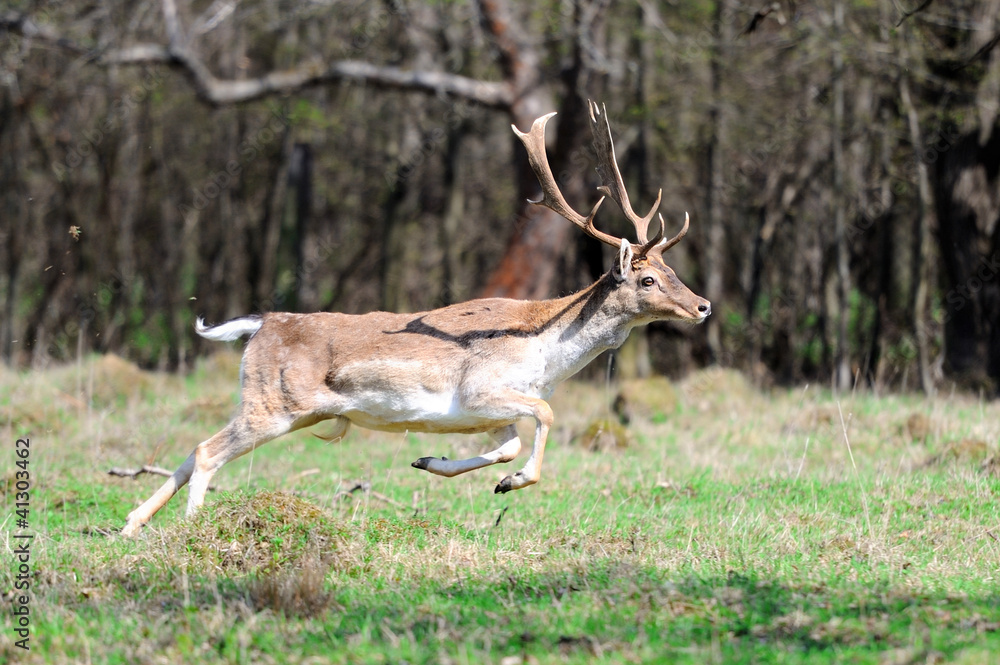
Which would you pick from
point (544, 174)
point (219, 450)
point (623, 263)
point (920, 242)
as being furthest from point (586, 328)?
point (920, 242)

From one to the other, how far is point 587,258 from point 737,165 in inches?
198

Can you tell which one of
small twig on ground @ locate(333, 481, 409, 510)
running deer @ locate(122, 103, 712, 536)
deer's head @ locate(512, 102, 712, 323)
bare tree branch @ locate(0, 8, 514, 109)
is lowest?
small twig on ground @ locate(333, 481, 409, 510)

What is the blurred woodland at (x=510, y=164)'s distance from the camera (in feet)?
47.4

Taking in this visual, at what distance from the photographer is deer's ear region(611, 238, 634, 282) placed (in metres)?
7.57

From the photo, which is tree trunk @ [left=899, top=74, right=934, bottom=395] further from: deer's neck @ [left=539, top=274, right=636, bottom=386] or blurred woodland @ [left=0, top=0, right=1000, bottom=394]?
deer's neck @ [left=539, top=274, right=636, bottom=386]

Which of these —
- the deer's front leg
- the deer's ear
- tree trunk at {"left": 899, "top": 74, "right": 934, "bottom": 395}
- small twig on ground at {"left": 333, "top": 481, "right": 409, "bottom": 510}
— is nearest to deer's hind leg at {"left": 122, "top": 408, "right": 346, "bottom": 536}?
small twig on ground at {"left": 333, "top": 481, "right": 409, "bottom": 510}

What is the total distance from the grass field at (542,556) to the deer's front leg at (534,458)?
0.24 m

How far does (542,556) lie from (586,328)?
81.5 inches

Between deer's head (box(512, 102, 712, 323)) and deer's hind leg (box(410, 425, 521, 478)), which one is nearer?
deer's hind leg (box(410, 425, 521, 478))

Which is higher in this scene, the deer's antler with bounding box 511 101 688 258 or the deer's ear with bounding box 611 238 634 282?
the deer's antler with bounding box 511 101 688 258

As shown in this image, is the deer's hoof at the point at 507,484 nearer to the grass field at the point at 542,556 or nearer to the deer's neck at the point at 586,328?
the grass field at the point at 542,556

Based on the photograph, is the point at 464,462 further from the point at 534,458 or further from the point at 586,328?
the point at 586,328

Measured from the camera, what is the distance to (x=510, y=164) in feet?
75.6

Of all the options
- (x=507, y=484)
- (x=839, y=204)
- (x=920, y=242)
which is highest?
(x=839, y=204)
